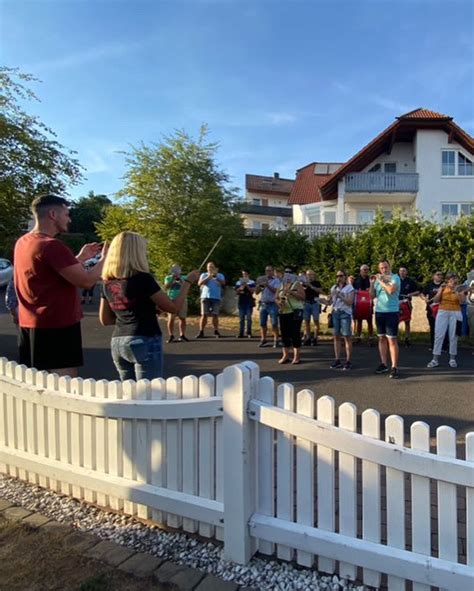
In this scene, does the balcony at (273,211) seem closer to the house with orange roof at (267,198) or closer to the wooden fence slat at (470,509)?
the house with orange roof at (267,198)

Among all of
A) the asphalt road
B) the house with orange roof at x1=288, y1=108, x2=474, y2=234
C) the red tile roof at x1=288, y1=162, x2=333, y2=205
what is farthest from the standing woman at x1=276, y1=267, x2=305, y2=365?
the red tile roof at x1=288, y1=162, x2=333, y2=205

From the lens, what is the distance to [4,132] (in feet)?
29.0

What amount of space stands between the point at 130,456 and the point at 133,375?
28.6 inches

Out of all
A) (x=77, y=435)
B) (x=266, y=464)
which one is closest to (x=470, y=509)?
(x=266, y=464)

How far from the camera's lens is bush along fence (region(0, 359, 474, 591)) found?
2104 mm

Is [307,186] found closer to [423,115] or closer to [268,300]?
[423,115]

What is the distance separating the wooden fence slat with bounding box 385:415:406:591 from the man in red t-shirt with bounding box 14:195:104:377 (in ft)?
6.55

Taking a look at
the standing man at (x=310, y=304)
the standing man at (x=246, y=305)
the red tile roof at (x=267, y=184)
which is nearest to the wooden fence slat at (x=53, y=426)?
the standing man at (x=310, y=304)

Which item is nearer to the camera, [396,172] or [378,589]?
[378,589]

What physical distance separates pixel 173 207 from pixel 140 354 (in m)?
13.4

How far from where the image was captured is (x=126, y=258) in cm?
314

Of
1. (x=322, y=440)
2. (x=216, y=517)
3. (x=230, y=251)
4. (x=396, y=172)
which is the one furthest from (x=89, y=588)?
(x=396, y=172)

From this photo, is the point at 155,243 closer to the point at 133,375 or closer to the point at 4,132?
the point at 4,132

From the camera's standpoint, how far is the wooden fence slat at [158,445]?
2.72 meters
